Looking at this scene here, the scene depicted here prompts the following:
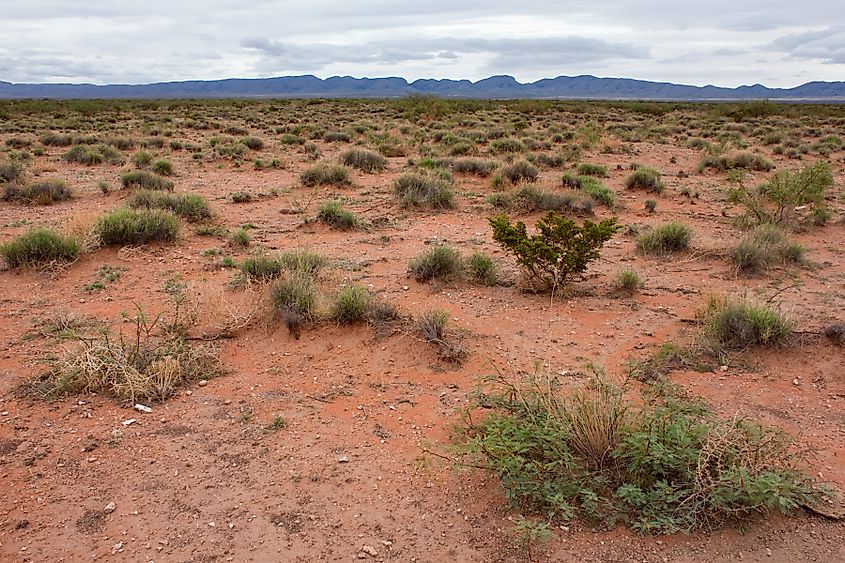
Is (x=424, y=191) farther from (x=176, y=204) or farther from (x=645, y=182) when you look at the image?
(x=645, y=182)

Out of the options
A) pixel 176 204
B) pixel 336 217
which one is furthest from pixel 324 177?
pixel 176 204

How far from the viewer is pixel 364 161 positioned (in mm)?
16094

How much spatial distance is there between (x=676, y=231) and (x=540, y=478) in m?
6.10

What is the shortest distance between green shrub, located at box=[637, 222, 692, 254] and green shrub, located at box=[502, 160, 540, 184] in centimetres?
522

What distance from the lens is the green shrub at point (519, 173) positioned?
45.5 feet

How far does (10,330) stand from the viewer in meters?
6.04

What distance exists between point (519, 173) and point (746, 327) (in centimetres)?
899

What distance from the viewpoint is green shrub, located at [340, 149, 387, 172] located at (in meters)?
16.0

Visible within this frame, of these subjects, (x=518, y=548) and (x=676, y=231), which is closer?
(x=518, y=548)

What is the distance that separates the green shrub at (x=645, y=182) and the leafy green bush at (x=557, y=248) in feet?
22.3

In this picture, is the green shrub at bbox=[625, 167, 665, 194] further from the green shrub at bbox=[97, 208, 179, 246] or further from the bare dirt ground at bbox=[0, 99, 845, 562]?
the green shrub at bbox=[97, 208, 179, 246]

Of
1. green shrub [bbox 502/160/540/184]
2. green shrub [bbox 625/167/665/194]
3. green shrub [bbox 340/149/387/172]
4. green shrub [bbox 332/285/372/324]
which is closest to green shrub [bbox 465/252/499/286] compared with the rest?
green shrub [bbox 332/285/372/324]

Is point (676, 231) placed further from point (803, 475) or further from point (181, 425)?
point (181, 425)

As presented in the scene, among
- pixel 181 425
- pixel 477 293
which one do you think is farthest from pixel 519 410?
pixel 477 293
